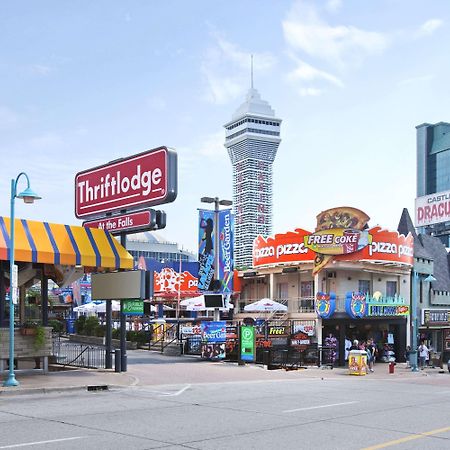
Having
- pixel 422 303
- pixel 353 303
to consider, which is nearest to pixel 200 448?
pixel 353 303

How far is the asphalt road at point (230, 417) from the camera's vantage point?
10805 mm

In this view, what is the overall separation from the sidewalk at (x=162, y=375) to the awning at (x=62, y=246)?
3641mm

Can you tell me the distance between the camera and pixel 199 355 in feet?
111

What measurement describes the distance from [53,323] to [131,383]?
32.3 metres

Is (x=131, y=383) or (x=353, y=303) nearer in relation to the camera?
(x=131, y=383)

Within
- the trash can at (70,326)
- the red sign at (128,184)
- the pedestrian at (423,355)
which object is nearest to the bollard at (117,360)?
the red sign at (128,184)

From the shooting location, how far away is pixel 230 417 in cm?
1377

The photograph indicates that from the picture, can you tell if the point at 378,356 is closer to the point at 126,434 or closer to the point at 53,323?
the point at 53,323

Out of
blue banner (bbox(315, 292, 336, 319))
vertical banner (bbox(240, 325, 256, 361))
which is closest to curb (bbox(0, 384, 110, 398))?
vertical banner (bbox(240, 325, 256, 361))

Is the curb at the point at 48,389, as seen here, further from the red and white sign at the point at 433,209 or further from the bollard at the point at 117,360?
the red and white sign at the point at 433,209

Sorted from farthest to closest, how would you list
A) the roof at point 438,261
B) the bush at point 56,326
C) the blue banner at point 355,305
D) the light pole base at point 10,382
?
1. the bush at point 56,326
2. the roof at point 438,261
3. the blue banner at point 355,305
4. the light pole base at point 10,382

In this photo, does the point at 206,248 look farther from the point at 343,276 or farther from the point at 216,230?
the point at 343,276

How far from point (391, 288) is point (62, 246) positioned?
2658 cm

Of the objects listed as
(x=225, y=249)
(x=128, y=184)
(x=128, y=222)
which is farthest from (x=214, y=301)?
(x=128, y=184)
